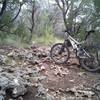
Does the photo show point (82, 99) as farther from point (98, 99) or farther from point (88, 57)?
point (88, 57)

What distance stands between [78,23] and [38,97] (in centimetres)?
522

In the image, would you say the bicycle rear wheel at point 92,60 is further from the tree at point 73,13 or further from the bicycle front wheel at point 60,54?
the tree at point 73,13

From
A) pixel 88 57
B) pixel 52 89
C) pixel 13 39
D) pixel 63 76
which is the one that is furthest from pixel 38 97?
pixel 13 39

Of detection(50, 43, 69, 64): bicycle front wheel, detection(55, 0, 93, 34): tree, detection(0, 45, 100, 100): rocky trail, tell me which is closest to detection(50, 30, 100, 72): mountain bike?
detection(50, 43, 69, 64): bicycle front wheel

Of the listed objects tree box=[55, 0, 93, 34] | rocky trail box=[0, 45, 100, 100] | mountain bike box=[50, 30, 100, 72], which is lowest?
rocky trail box=[0, 45, 100, 100]

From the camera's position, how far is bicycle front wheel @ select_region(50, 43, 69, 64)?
6.37 meters

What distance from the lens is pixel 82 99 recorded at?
4.12 meters

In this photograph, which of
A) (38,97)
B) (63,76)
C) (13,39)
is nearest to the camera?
(38,97)

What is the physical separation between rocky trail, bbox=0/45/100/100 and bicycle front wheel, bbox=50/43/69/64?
0.15 metres

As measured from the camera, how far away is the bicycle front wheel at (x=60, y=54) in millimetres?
6371

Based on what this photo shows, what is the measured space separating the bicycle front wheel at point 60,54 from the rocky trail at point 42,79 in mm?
149

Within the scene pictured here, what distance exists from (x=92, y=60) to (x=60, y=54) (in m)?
1.08

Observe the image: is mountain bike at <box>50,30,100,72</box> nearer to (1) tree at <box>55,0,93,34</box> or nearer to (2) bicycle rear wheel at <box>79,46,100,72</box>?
(2) bicycle rear wheel at <box>79,46,100,72</box>

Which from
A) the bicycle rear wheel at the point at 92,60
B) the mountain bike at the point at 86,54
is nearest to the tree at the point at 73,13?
the mountain bike at the point at 86,54
